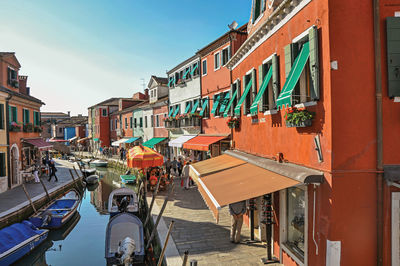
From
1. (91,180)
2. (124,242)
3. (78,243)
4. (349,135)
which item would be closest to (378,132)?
(349,135)

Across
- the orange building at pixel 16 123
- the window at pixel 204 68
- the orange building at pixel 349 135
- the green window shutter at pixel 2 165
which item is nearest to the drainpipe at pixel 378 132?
the orange building at pixel 349 135

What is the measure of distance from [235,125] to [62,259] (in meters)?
9.09

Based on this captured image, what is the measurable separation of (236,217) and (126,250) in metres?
3.44

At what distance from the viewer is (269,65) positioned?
7.99 meters

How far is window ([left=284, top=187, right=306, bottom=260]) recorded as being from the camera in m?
5.97

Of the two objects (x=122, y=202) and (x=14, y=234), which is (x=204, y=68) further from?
(x=14, y=234)

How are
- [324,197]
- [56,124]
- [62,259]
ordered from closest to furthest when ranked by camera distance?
[324,197] < [62,259] < [56,124]

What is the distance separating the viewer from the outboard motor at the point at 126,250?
7953 millimetres

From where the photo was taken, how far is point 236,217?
829 centimetres

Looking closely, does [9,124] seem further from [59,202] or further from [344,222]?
[344,222]

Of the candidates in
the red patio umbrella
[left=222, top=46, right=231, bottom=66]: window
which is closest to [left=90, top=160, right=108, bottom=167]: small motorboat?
the red patio umbrella

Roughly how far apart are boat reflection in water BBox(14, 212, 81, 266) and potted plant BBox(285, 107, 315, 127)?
36.4 feet

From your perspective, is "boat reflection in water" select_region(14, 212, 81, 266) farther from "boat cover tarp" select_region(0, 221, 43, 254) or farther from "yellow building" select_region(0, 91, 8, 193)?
"yellow building" select_region(0, 91, 8, 193)

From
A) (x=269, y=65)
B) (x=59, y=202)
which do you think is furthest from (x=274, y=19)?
(x=59, y=202)
